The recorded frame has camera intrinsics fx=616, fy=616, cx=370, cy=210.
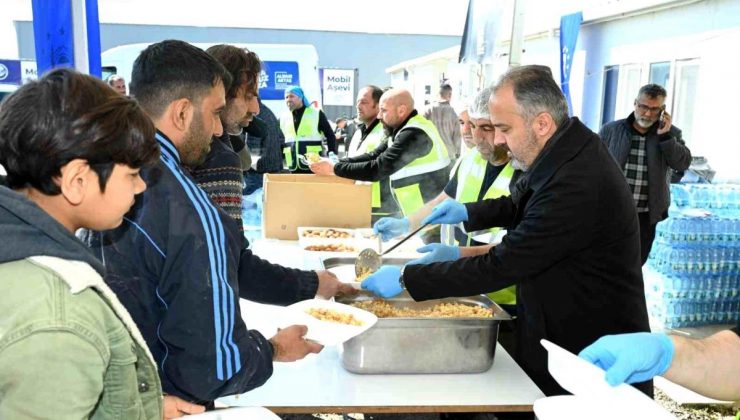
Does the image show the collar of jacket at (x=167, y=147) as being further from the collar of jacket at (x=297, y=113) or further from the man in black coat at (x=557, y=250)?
the collar of jacket at (x=297, y=113)

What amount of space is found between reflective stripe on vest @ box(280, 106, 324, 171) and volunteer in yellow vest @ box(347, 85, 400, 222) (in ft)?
6.79

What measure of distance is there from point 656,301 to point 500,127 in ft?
10.1

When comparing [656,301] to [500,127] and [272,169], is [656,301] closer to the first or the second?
[500,127]

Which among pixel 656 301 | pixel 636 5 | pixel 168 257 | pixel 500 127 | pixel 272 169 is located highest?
pixel 636 5

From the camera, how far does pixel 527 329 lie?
5.83 feet

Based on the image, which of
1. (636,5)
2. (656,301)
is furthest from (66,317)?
(636,5)

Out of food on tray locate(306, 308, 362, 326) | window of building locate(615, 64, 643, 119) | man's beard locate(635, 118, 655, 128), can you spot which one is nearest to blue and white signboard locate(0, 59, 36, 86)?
window of building locate(615, 64, 643, 119)

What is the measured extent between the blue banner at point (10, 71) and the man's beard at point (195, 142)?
552 inches

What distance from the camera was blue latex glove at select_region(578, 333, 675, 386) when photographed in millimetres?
1113

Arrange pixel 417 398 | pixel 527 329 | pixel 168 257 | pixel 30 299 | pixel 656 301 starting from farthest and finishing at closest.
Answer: pixel 656 301 → pixel 527 329 → pixel 417 398 → pixel 168 257 → pixel 30 299

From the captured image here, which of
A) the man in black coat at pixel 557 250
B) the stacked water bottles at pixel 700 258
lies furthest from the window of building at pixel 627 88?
the man in black coat at pixel 557 250

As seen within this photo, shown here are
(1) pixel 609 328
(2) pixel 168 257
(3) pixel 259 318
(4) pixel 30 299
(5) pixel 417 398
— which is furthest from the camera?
(3) pixel 259 318

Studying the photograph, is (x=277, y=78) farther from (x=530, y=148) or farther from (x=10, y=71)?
(x=530, y=148)

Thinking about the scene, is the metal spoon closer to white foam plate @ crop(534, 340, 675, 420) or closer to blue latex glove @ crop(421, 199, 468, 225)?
blue latex glove @ crop(421, 199, 468, 225)
